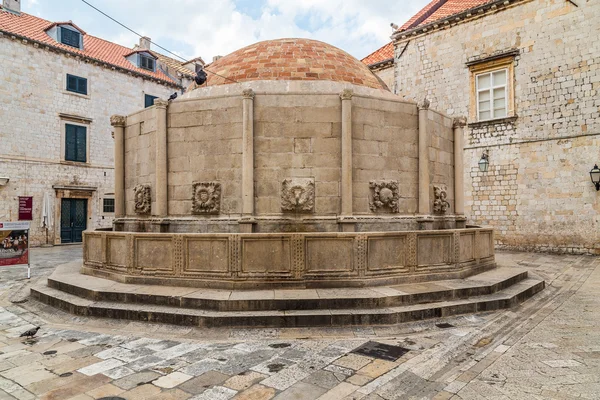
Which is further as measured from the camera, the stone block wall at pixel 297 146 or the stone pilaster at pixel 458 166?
the stone pilaster at pixel 458 166

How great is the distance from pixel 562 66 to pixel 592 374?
15.8m

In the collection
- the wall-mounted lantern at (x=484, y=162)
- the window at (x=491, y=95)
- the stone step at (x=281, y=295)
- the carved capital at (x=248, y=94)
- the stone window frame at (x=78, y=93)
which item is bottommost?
the stone step at (x=281, y=295)

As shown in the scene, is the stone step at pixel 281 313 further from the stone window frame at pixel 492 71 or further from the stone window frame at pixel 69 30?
the stone window frame at pixel 69 30

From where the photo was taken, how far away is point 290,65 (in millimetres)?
10297

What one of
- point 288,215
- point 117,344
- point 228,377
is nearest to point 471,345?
point 228,377

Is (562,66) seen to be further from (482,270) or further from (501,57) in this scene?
(482,270)

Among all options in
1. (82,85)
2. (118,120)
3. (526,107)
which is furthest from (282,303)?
(82,85)

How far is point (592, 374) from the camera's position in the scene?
4496 millimetres

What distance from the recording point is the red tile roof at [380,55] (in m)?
25.6

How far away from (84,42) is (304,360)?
93.9 ft

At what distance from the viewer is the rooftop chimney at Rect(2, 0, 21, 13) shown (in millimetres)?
23000

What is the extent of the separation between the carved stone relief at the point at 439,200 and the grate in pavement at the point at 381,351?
536 cm

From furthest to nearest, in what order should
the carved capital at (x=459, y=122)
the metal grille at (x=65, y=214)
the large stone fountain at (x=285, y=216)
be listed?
the metal grille at (x=65, y=214), the carved capital at (x=459, y=122), the large stone fountain at (x=285, y=216)

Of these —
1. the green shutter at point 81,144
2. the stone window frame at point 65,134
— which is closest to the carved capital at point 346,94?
the stone window frame at point 65,134
